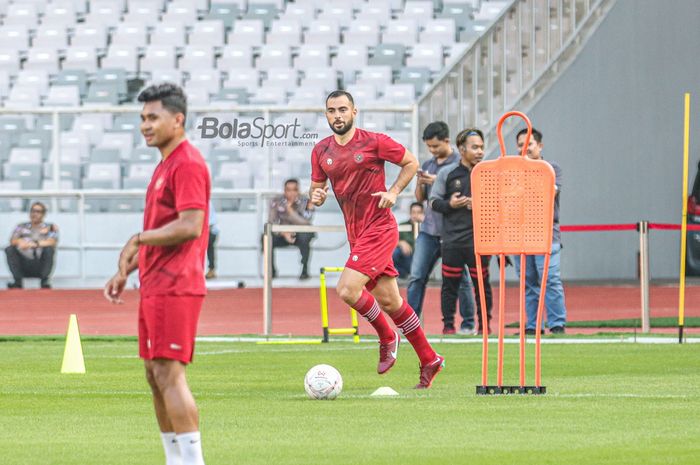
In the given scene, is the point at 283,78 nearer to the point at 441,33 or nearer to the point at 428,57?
the point at 428,57

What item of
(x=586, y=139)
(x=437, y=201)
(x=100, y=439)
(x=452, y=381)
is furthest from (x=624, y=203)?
(x=100, y=439)

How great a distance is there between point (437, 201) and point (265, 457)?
9.72 metres

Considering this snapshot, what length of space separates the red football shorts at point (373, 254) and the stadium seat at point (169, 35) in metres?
22.6

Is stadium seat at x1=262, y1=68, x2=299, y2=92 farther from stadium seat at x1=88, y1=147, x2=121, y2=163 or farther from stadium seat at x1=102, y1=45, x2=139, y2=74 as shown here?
stadium seat at x1=88, y1=147, x2=121, y2=163

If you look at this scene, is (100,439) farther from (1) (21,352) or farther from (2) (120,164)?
(2) (120,164)

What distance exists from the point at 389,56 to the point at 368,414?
76.6 feet

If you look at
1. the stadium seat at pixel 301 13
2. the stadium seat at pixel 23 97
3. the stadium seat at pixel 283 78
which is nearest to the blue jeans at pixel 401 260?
the stadium seat at pixel 283 78

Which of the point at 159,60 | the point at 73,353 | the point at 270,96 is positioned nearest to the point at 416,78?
the point at 270,96

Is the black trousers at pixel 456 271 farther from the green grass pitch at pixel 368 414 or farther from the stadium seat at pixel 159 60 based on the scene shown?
the stadium seat at pixel 159 60

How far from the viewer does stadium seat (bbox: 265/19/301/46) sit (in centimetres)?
3419

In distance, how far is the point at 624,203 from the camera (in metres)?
28.3

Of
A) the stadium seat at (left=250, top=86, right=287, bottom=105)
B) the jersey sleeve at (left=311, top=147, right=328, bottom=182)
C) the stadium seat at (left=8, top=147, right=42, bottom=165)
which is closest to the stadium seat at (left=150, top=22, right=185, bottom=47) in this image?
the stadium seat at (left=250, top=86, right=287, bottom=105)

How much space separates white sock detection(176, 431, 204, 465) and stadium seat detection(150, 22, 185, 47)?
92.3ft

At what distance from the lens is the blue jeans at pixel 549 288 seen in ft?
59.4
